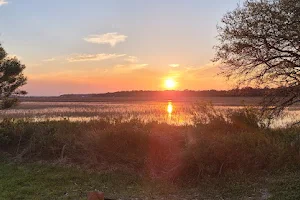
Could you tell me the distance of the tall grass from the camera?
560 inches

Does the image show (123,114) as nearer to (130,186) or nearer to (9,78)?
(9,78)

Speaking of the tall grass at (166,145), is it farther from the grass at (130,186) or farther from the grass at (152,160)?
the grass at (130,186)

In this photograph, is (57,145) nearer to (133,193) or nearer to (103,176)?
(103,176)

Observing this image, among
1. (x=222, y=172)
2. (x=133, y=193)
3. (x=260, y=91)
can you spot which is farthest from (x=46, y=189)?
(x=260, y=91)

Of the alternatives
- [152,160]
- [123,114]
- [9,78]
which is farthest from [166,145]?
[123,114]

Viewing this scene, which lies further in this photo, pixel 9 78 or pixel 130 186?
pixel 9 78

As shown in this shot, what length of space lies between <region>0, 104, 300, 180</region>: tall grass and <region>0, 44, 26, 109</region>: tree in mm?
1491

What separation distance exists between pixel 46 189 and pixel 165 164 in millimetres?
5045

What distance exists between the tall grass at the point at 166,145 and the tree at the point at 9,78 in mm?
1491

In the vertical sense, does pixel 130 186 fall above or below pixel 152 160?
below

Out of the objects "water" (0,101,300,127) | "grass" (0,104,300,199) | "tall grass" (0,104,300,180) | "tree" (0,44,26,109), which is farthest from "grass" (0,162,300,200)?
"water" (0,101,300,127)

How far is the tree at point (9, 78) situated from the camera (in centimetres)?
1897

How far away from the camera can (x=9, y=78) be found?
755 inches

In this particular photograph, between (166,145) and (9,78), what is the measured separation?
918 centimetres
